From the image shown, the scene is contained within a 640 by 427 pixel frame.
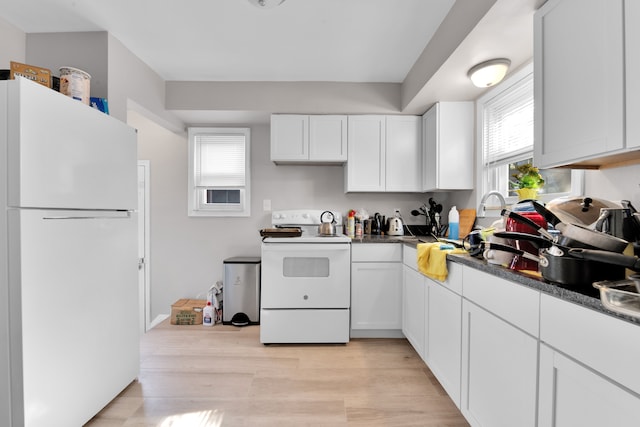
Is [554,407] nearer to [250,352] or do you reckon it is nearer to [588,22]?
[588,22]

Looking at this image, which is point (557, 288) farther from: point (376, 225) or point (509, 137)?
point (376, 225)

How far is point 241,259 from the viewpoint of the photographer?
3311 mm

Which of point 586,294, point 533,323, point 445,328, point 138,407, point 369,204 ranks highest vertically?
point 369,204

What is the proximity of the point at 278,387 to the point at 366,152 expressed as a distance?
2.15 meters

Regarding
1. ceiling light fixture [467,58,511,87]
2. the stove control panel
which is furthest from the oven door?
ceiling light fixture [467,58,511,87]

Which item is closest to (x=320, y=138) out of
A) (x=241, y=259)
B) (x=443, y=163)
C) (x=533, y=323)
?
(x=443, y=163)

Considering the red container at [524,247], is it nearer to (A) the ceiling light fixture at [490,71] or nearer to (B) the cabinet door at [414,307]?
(B) the cabinet door at [414,307]

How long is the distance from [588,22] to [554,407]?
1.38 m

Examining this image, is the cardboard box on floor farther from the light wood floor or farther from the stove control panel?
the stove control panel

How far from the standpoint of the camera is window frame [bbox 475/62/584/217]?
1724 mm

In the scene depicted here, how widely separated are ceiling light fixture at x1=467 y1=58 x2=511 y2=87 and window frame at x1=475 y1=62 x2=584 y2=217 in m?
0.14

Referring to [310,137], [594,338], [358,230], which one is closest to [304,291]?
[358,230]

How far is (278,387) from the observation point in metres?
2.08

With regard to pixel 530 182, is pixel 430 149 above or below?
above
